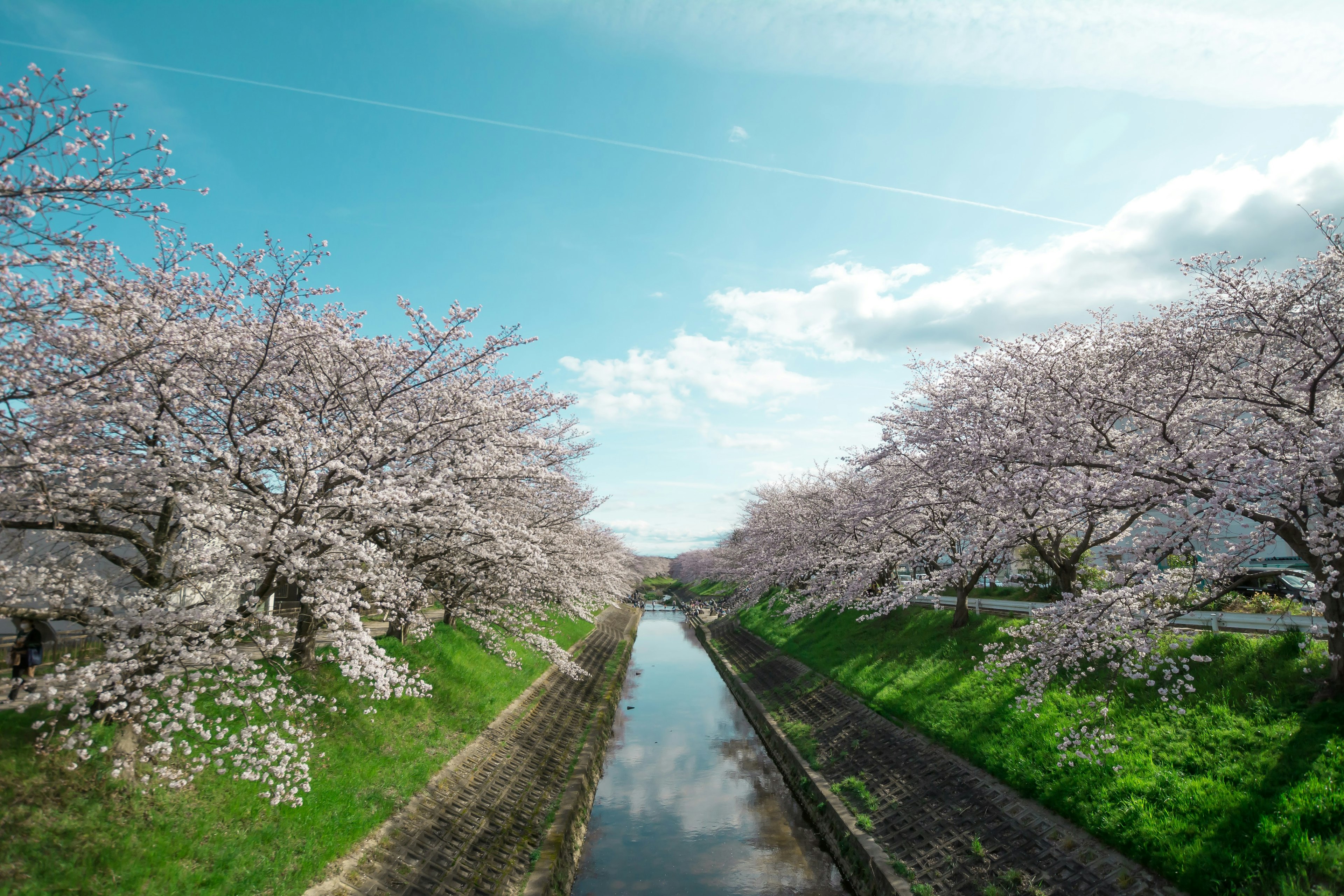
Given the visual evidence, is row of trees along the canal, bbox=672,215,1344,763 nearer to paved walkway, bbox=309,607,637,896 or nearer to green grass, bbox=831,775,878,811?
green grass, bbox=831,775,878,811

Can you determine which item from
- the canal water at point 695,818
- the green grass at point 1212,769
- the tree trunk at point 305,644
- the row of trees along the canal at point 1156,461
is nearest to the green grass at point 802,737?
the canal water at point 695,818

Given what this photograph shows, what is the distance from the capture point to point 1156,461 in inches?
390

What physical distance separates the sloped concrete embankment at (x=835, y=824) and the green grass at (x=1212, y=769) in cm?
318

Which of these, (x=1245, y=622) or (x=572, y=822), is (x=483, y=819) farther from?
(x=1245, y=622)

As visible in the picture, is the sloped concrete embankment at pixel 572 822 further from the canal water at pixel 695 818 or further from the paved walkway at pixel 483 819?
the canal water at pixel 695 818

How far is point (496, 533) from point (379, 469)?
2400 millimetres

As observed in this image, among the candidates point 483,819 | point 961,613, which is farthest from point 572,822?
point 961,613

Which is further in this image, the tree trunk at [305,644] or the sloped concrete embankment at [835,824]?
the tree trunk at [305,644]

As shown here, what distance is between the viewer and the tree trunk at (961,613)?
2222cm

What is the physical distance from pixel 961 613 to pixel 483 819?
681 inches

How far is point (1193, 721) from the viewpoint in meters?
11.5

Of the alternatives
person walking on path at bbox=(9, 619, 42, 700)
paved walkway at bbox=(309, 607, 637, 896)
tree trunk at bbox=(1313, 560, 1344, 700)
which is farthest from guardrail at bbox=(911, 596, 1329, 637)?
person walking on path at bbox=(9, 619, 42, 700)

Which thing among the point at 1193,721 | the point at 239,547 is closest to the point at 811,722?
the point at 1193,721

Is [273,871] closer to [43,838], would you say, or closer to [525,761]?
[43,838]
